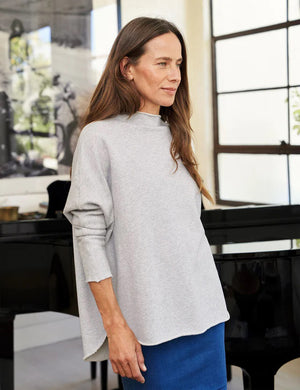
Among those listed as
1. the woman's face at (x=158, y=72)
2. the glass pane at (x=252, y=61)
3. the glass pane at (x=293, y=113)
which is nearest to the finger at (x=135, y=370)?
the woman's face at (x=158, y=72)

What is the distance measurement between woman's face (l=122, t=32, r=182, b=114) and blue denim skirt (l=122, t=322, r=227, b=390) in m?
0.52

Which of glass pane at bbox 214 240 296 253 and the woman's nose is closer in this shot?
the woman's nose

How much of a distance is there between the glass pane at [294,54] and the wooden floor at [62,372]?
197 centimetres

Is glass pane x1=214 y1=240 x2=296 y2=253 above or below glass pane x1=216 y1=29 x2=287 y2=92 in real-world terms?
below

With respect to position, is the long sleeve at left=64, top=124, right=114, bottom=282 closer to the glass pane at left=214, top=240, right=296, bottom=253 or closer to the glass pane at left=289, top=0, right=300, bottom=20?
the glass pane at left=214, top=240, right=296, bottom=253

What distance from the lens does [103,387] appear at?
340cm

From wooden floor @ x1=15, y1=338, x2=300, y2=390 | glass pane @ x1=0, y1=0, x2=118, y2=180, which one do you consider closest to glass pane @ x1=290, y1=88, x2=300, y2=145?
glass pane @ x1=0, y1=0, x2=118, y2=180

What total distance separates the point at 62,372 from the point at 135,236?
280 cm

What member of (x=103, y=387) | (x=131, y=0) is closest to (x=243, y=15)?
(x=131, y=0)

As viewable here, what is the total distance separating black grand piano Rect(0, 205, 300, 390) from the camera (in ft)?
7.21

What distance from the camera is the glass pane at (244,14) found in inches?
178

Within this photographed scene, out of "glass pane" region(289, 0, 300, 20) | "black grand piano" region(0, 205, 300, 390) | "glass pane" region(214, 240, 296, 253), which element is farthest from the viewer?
"glass pane" region(289, 0, 300, 20)

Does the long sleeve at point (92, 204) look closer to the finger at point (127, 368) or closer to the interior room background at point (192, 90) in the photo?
the finger at point (127, 368)

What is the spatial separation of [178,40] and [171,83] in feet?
0.35
